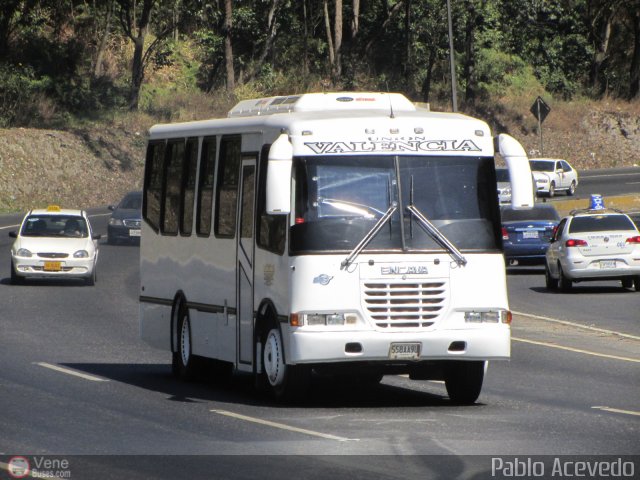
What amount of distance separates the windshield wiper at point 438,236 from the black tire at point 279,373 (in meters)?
1.67

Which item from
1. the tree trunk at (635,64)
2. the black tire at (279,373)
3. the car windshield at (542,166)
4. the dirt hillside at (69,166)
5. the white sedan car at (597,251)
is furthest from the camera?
the tree trunk at (635,64)

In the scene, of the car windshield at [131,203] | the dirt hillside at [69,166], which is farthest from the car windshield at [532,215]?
the dirt hillside at [69,166]

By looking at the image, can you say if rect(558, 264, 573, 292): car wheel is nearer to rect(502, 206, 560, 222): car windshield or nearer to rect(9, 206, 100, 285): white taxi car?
rect(502, 206, 560, 222): car windshield

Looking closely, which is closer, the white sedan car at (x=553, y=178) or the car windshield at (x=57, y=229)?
the car windshield at (x=57, y=229)

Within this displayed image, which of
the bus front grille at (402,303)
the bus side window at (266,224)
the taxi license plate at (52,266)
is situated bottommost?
the taxi license plate at (52,266)

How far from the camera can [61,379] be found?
1616cm

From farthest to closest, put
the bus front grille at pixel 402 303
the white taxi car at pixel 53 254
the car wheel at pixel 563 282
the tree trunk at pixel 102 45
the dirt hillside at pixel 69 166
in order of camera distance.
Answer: the tree trunk at pixel 102 45, the dirt hillside at pixel 69 166, the white taxi car at pixel 53 254, the car wheel at pixel 563 282, the bus front grille at pixel 402 303

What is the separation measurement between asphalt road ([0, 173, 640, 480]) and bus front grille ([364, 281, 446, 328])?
2.73 ft

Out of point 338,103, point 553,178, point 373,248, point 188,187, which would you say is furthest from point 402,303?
point 553,178

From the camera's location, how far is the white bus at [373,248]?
530 inches

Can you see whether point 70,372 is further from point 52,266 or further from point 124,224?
point 124,224

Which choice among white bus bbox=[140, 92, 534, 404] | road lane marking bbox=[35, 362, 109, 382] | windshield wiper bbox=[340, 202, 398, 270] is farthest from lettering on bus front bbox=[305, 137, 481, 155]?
road lane marking bbox=[35, 362, 109, 382]

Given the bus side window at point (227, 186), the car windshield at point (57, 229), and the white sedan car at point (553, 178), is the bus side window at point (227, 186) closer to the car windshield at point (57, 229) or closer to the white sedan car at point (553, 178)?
the car windshield at point (57, 229)

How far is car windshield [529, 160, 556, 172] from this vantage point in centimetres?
5953
